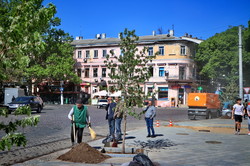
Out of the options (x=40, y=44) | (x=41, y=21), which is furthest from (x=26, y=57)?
(x=41, y=21)

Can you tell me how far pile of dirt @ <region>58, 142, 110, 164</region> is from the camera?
Result: 26.3ft

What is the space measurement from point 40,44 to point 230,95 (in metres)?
35.2

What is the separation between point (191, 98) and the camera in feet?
89.7

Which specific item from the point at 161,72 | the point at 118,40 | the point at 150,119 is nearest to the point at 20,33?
the point at 150,119

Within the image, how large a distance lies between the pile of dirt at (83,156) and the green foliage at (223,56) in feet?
146

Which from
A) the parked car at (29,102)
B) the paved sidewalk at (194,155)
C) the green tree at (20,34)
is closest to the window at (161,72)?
the parked car at (29,102)

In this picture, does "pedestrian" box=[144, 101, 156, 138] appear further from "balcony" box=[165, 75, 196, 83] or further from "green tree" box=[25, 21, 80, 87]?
"balcony" box=[165, 75, 196, 83]

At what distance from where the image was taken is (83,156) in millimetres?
8102

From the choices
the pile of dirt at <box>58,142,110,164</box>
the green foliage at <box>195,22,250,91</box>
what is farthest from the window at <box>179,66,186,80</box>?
the pile of dirt at <box>58,142,110,164</box>

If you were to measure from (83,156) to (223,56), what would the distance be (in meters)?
47.2

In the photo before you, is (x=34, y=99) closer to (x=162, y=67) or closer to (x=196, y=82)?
(x=162, y=67)

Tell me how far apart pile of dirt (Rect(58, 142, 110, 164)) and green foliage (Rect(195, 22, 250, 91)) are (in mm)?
44579

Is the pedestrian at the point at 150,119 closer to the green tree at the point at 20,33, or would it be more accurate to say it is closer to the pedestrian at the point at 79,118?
the pedestrian at the point at 79,118

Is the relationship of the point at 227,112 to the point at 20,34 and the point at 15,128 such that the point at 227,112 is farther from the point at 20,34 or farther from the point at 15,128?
the point at 20,34
